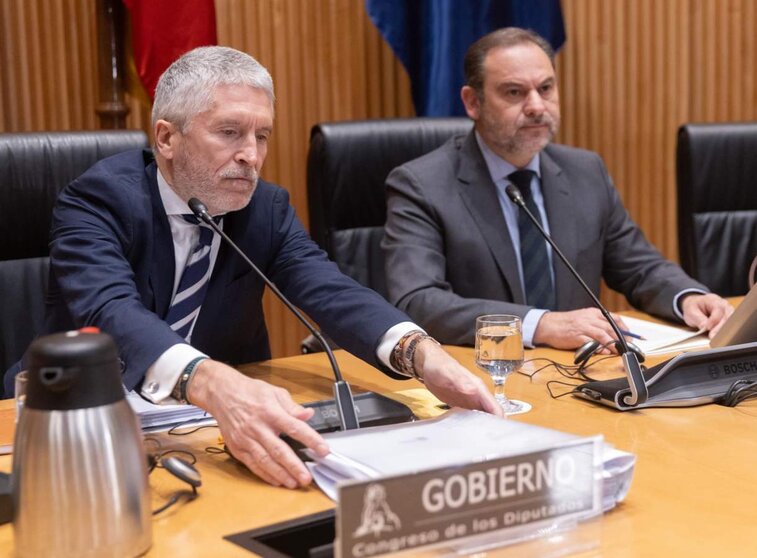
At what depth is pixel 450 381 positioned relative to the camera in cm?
165

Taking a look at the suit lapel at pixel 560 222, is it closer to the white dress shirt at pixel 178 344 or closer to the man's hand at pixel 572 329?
the man's hand at pixel 572 329

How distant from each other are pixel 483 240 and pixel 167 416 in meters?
1.27

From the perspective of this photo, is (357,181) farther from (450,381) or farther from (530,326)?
(450,381)

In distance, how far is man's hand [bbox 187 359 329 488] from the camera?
4.44 ft

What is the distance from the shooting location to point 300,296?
212 centimetres

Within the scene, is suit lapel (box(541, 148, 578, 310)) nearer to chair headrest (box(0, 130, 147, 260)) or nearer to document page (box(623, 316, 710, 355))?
document page (box(623, 316, 710, 355))

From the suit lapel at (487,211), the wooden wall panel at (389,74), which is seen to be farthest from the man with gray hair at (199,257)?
the wooden wall panel at (389,74)

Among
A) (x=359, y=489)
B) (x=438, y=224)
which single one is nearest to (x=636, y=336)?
(x=438, y=224)

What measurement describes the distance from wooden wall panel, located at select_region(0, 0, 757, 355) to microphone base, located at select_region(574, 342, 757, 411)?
2.08m

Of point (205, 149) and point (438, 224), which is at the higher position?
point (205, 149)

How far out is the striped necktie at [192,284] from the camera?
2080 millimetres

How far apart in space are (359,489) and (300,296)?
1129 millimetres

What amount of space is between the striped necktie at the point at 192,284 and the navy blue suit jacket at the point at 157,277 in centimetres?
2

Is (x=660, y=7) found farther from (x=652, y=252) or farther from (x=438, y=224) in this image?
(x=438, y=224)
